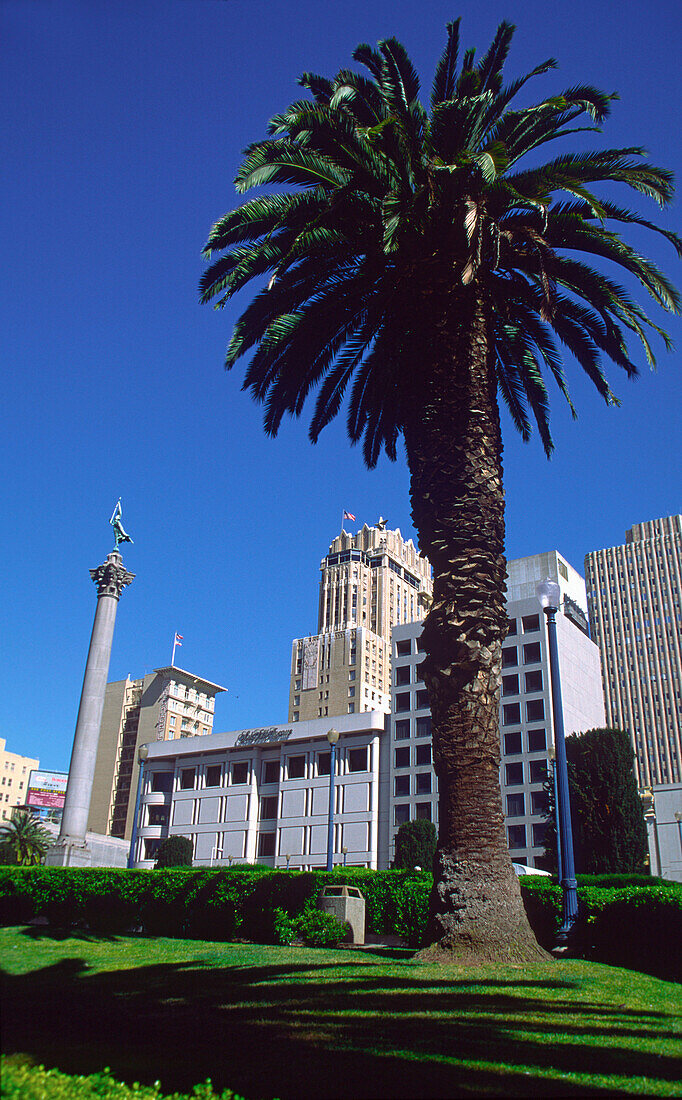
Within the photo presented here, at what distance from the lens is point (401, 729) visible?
78938 millimetres

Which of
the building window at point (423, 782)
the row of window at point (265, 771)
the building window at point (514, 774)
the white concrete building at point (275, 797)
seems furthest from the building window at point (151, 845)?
the building window at point (514, 774)

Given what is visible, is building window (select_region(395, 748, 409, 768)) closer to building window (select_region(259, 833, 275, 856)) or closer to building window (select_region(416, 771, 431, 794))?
building window (select_region(416, 771, 431, 794))

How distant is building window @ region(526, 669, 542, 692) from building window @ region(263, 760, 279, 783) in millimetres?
27195

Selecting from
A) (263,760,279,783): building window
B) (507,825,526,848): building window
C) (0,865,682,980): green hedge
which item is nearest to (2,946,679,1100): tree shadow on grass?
(0,865,682,980): green hedge

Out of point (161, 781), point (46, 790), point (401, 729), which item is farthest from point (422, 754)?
point (46, 790)

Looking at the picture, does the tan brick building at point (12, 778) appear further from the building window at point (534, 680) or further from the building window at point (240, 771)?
the building window at point (534, 680)

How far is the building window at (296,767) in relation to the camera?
81.2 m

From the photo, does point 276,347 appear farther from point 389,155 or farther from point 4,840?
point 4,840

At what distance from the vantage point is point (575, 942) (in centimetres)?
1448

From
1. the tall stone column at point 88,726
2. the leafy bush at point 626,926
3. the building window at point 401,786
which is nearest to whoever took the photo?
the leafy bush at point 626,926

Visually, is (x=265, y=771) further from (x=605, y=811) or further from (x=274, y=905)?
(x=274, y=905)

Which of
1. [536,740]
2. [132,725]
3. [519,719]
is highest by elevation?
[132,725]

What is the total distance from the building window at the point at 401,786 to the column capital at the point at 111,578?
3381 cm

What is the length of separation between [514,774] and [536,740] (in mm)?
3565
